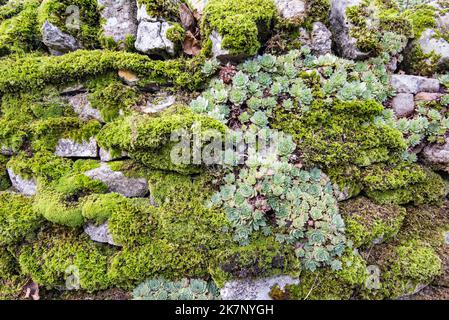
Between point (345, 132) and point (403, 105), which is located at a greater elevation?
point (403, 105)

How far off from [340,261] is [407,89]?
3.23 metres

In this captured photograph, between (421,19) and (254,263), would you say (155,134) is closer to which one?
(254,263)

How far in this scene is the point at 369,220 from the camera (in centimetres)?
433

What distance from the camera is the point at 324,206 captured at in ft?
13.4

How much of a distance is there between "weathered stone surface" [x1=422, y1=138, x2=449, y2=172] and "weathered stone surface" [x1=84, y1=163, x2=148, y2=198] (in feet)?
15.0

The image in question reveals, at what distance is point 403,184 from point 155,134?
12.6ft

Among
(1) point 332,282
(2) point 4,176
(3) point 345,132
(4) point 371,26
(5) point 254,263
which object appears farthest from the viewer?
(4) point 371,26

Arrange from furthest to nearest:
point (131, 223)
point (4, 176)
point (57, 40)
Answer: point (57, 40) < point (4, 176) < point (131, 223)

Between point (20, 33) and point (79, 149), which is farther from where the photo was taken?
point (20, 33)

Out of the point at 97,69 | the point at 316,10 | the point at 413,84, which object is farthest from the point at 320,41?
the point at 97,69

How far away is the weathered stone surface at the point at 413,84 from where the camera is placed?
5.08 m

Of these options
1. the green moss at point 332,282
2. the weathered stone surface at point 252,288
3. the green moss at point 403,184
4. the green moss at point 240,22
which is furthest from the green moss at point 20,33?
the green moss at point 403,184

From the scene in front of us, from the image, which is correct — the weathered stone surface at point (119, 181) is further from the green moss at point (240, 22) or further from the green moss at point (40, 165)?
the green moss at point (240, 22)

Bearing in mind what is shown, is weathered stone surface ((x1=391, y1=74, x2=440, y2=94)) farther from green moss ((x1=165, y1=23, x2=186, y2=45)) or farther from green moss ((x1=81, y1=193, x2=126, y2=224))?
green moss ((x1=81, y1=193, x2=126, y2=224))
